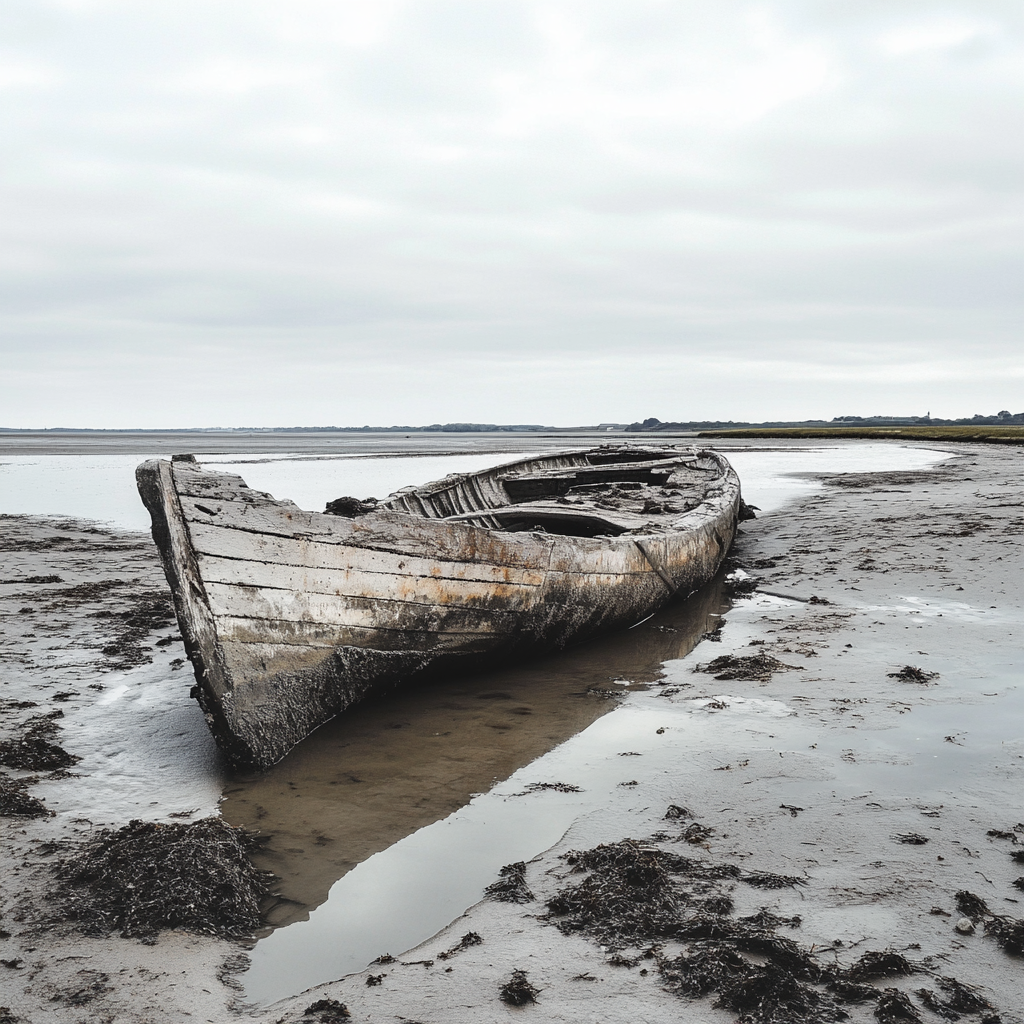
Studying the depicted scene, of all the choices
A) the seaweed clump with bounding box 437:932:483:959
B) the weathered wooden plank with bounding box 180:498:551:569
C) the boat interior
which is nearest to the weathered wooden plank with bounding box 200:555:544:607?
the weathered wooden plank with bounding box 180:498:551:569

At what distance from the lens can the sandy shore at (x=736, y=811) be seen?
238 centimetres

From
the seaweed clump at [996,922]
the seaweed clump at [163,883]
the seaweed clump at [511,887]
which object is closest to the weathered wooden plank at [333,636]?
the seaweed clump at [163,883]

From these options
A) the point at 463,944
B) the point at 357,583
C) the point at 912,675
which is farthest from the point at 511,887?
the point at 912,675

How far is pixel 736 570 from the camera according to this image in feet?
32.4

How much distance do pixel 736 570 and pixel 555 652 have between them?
4440mm

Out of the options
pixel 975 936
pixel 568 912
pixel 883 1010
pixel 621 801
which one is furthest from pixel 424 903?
pixel 975 936

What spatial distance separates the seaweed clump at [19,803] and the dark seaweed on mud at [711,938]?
233cm

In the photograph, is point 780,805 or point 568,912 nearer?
point 568,912

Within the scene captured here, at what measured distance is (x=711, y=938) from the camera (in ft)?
8.45

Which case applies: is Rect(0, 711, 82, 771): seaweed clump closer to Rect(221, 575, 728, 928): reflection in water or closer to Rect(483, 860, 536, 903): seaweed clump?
Rect(221, 575, 728, 928): reflection in water

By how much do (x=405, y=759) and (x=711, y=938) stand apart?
2035 millimetres

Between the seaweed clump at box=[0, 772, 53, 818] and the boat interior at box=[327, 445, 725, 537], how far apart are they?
254 cm

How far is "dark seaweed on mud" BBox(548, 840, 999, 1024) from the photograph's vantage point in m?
2.26

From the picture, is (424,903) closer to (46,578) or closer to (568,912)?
Result: (568,912)
